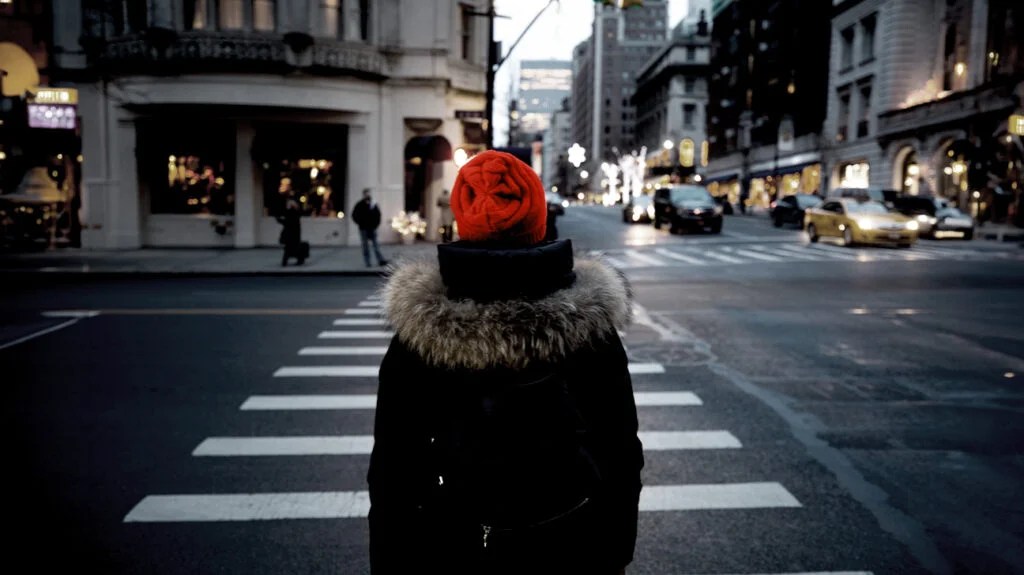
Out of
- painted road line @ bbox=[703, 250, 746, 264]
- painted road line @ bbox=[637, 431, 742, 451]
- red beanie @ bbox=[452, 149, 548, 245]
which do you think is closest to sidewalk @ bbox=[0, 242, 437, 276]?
painted road line @ bbox=[703, 250, 746, 264]

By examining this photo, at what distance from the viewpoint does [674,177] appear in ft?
334

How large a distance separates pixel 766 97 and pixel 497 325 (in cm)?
8013

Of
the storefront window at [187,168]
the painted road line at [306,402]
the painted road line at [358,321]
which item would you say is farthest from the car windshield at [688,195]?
the painted road line at [306,402]

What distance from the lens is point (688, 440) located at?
19.9 ft

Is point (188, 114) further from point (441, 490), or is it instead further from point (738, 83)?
point (738, 83)

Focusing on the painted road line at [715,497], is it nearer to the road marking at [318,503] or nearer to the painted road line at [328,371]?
the road marking at [318,503]

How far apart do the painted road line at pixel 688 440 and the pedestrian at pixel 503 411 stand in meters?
3.73

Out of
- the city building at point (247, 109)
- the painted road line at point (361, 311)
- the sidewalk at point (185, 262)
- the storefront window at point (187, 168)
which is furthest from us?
the storefront window at point (187, 168)

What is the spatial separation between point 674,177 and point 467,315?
10278 centimetres

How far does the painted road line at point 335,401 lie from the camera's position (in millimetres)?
6984

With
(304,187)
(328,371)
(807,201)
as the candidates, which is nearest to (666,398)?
(328,371)

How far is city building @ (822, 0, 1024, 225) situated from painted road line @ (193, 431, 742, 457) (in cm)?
3306

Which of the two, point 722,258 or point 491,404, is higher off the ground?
point 491,404

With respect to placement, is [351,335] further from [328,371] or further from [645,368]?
[645,368]
